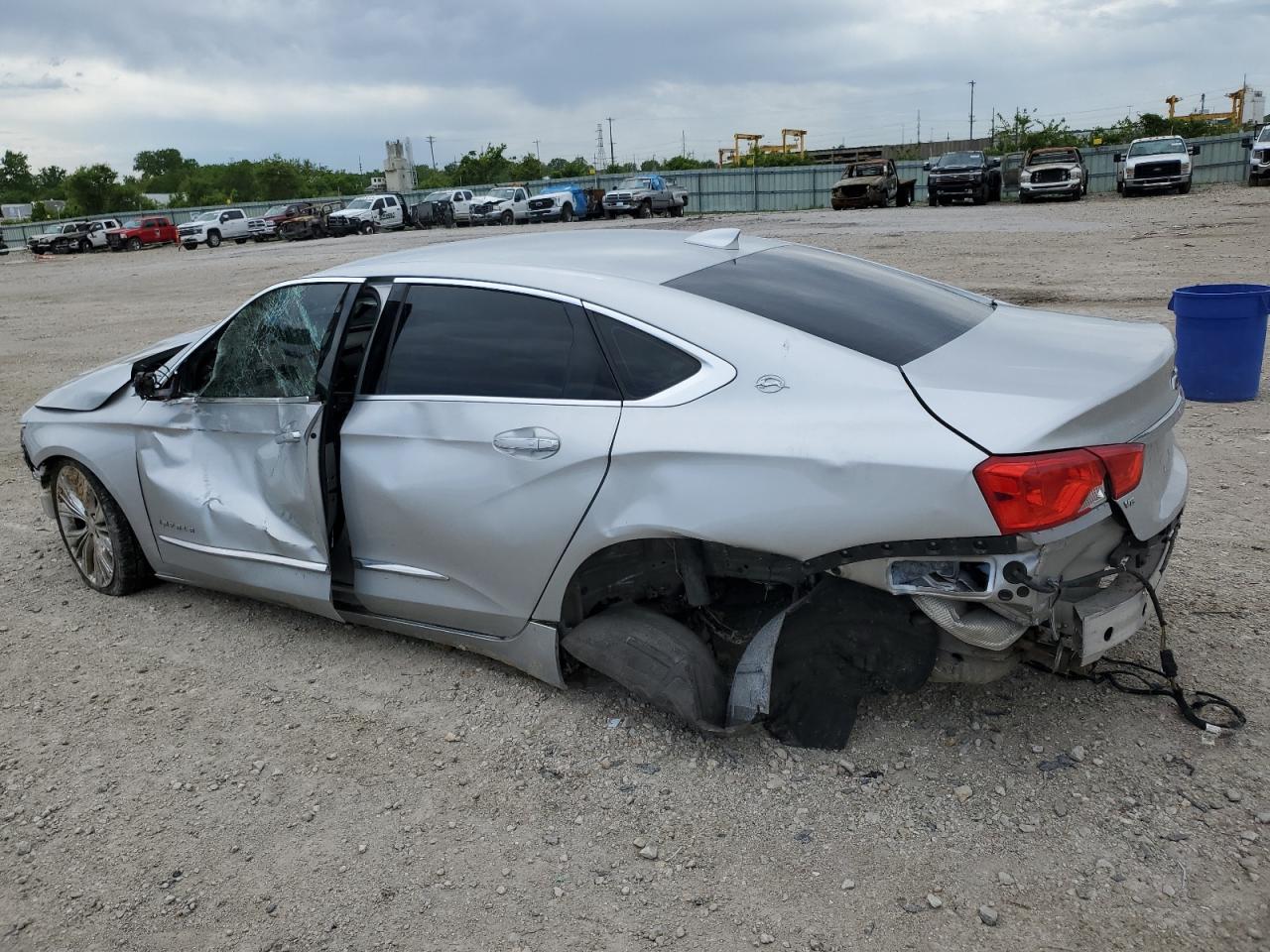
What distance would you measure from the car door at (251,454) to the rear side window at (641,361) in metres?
1.22

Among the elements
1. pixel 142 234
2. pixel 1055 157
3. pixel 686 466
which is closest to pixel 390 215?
pixel 142 234

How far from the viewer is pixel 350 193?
251ft

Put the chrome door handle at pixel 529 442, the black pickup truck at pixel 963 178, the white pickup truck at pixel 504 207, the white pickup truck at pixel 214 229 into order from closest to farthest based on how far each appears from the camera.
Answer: the chrome door handle at pixel 529 442, the black pickup truck at pixel 963 178, the white pickup truck at pixel 504 207, the white pickup truck at pixel 214 229

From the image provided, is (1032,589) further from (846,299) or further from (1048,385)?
(846,299)

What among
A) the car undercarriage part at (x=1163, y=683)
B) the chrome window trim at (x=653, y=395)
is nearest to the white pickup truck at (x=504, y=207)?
the chrome window trim at (x=653, y=395)

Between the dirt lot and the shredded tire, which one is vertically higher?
the shredded tire

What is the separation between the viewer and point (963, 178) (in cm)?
3309

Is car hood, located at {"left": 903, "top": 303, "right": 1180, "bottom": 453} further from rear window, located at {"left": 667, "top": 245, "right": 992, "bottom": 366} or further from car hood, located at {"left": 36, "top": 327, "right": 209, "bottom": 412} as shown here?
car hood, located at {"left": 36, "top": 327, "right": 209, "bottom": 412}

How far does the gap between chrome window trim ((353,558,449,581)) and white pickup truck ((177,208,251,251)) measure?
41.0m

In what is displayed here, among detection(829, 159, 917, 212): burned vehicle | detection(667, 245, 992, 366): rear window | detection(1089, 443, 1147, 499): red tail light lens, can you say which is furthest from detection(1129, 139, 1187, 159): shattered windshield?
detection(1089, 443, 1147, 499): red tail light lens

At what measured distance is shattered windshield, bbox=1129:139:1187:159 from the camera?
30.7m

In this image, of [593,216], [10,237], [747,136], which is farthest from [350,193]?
[593,216]

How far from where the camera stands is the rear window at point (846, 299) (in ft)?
10.6

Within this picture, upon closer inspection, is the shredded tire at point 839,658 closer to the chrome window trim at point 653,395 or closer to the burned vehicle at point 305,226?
the chrome window trim at point 653,395
